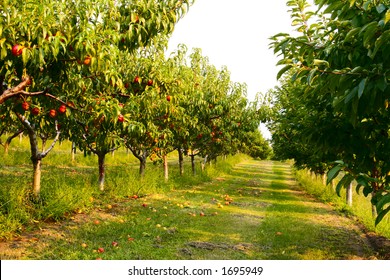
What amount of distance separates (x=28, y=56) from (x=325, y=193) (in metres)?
14.4

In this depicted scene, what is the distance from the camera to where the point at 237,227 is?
8562mm

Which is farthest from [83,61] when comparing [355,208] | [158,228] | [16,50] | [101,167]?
[355,208]

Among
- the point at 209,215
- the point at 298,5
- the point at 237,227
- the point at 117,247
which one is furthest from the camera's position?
the point at 209,215

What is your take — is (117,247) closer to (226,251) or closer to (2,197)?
(226,251)

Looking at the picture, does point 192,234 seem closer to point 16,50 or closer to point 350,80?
point 16,50

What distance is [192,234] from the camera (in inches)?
297

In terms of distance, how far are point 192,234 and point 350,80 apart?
592cm

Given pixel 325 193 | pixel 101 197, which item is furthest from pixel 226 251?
pixel 325 193

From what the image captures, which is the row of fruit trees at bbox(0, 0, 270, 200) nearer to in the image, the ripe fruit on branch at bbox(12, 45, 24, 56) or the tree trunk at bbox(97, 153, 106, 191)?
the ripe fruit on branch at bbox(12, 45, 24, 56)

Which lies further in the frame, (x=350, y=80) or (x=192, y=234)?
(x=192, y=234)

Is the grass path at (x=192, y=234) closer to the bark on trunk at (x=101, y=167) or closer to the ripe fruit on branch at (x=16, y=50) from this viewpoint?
the bark on trunk at (x=101, y=167)

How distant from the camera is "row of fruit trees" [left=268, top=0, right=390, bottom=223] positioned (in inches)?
90.9

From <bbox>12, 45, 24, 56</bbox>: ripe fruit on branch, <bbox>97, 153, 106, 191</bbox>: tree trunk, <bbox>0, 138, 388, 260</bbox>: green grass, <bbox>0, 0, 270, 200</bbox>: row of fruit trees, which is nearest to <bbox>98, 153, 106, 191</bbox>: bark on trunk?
<bbox>97, 153, 106, 191</bbox>: tree trunk

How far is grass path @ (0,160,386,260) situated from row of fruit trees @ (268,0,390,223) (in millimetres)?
2872
